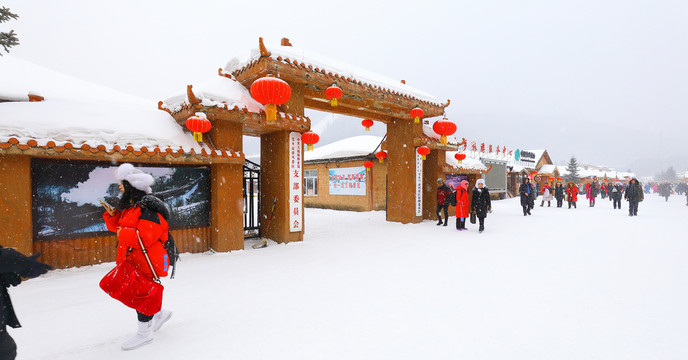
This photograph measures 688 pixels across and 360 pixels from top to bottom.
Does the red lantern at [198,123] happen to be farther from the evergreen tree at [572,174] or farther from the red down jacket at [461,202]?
the evergreen tree at [572,174]

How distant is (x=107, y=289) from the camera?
8.64ft

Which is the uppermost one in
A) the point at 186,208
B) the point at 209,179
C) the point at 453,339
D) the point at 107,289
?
the point at 209,179

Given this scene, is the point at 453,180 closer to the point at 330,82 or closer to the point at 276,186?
the point at 330,82

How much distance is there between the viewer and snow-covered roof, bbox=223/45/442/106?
677cm

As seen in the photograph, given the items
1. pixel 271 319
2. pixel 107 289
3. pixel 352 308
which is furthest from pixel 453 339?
pixel 107 289

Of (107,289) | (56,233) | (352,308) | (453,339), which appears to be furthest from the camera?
(56,233)

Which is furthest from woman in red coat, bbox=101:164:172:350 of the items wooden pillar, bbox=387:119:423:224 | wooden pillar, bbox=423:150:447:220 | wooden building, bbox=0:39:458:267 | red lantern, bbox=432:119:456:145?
wooden pillar, bbox=423:150:447:220

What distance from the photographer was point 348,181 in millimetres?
Result: 15797

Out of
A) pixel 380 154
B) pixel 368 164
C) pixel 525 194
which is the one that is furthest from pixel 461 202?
pixel 525 194

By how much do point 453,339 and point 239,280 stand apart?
324 centimetres

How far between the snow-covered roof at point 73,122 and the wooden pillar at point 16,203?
53 cm

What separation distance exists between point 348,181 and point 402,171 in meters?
5.30

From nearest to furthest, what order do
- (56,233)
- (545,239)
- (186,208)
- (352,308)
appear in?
(352,308) → (56,233) → (186,208) → (545,239)

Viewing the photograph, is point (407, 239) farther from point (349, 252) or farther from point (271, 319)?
point (271, 319)
